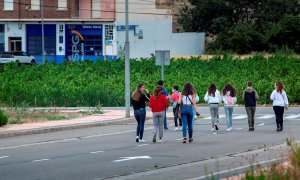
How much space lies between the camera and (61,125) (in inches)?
1396

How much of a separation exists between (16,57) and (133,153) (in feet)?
187

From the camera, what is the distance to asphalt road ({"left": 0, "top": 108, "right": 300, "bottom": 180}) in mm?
18719

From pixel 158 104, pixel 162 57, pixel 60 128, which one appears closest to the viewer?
pixel 158 104

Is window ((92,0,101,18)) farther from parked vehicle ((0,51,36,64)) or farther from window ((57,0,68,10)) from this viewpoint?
parked vehicle ((0,51,36,64))

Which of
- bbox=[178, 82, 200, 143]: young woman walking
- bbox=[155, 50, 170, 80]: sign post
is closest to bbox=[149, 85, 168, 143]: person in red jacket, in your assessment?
bbox=[178, 82, 200, 143]: young woman walking

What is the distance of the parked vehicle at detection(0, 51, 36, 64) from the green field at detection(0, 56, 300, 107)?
28.8 ft

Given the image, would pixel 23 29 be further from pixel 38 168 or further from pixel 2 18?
pixel 38 168

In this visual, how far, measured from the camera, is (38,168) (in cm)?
1994

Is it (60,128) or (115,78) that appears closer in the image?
(60,128)

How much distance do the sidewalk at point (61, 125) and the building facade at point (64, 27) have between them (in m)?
45.1

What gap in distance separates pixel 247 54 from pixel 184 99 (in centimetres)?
6188

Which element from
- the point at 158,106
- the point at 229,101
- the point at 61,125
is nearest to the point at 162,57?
the point at 61,125

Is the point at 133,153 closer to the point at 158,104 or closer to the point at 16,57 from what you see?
the point at 158,104

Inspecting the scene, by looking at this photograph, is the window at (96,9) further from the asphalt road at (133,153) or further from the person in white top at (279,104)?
the person in white top at (279,104)
